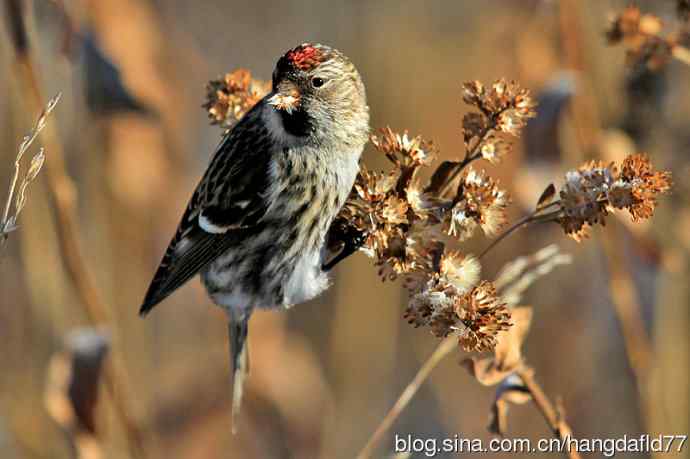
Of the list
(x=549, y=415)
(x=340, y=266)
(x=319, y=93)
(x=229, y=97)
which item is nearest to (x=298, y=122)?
(x=319, y=93)

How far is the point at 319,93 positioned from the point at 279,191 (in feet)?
0.86

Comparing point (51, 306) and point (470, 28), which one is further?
point (470, 28)

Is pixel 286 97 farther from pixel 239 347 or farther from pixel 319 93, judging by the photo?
pixel 239 347

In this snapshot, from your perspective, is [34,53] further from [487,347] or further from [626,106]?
[626,106]

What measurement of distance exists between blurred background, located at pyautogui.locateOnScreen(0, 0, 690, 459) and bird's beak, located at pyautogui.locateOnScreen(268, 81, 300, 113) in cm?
51

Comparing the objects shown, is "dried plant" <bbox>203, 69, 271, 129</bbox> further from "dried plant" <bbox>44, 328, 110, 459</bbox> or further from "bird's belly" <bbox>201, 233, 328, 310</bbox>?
"dried plant" <bbox>44, 328, 110, 459</bbox>

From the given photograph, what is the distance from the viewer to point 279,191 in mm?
2350

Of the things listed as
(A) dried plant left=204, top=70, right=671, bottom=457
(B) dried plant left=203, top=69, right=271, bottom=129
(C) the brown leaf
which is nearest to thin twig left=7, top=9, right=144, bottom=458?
(B) dried plant left=203, top=69, right=271, bottom=129

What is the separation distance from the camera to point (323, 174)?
2.27 m

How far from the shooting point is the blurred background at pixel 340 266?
258cm

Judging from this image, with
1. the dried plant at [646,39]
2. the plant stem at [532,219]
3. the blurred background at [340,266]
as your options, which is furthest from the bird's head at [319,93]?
the plant stem at [532,219]

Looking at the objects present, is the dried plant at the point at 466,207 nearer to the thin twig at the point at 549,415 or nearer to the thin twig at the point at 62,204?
the thin twig at the point at 549,415

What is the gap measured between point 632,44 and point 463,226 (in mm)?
710

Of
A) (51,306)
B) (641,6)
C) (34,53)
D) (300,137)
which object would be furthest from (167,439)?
(641,6)
